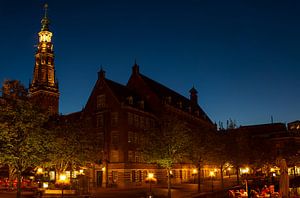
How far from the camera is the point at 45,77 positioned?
125000mm

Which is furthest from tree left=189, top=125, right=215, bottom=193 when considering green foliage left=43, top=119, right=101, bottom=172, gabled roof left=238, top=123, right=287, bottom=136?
gabled roof left=238, top=123, right=287, bottom=136

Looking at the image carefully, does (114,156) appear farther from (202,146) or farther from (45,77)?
(45,77)

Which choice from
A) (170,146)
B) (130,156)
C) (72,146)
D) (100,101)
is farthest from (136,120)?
(170,146)

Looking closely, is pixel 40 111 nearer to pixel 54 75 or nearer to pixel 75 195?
pixel 75 195

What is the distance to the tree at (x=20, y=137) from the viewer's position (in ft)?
89.2

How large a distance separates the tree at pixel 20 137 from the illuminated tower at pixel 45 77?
94.3m

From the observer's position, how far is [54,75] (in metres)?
128

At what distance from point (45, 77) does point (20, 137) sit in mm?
101229

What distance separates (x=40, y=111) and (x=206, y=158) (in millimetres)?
32324

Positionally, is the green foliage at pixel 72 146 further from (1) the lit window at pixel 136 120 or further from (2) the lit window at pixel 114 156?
(1) the lit window at pixel 136 120

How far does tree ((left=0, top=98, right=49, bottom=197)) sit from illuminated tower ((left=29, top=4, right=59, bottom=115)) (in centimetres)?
9435

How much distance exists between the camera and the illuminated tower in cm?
12188

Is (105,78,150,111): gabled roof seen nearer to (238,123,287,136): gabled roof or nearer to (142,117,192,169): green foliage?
(142,117,192,169): green foliage

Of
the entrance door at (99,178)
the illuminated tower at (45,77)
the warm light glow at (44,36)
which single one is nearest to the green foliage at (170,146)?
the entrance door at (99,178)
